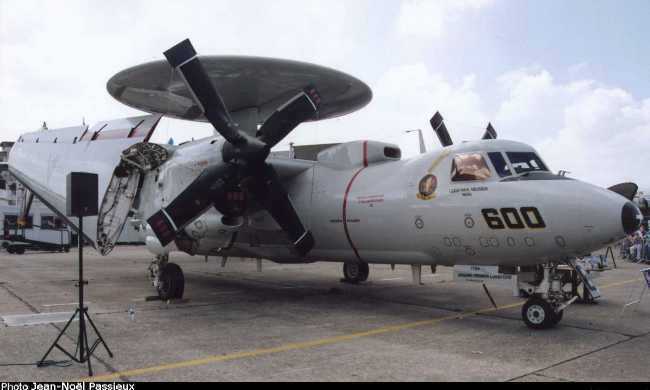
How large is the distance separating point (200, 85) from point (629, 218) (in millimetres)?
8653

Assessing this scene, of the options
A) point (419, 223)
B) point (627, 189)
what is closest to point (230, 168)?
point (419, 223)

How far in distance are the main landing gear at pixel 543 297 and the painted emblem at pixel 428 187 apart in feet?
7.47

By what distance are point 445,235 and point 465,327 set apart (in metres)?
1.77

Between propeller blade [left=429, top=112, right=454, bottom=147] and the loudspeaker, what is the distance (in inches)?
397

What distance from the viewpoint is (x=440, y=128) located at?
49.4 ft

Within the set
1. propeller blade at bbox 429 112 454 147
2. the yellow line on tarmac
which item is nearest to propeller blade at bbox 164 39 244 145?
the yellow line on tarmac

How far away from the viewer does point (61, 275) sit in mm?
20250

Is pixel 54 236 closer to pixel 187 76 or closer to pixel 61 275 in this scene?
pixel 61 275

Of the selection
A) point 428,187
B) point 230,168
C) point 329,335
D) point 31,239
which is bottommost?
point 329,335

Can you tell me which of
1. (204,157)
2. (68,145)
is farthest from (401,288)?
(68,145)

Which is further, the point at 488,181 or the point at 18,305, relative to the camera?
the point at 18,305

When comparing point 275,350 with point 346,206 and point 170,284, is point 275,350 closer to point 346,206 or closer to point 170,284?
point 346,206

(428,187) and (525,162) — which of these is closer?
(525,162)

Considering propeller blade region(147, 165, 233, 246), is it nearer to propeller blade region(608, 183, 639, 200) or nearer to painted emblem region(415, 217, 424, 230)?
painted emblem region(415, 217, 424, 230)
